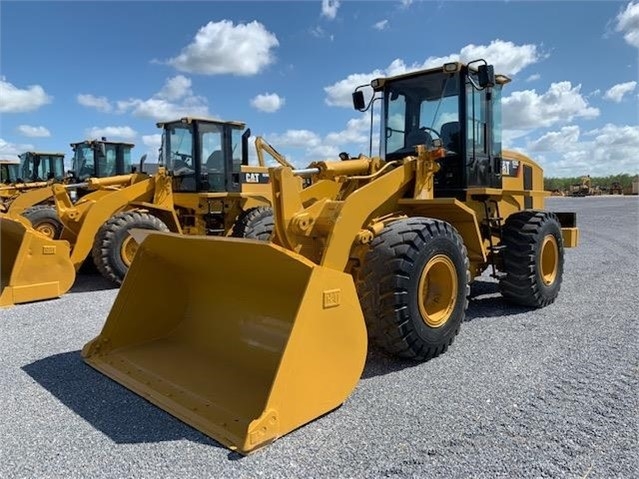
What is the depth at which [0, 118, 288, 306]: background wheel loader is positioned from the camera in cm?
787

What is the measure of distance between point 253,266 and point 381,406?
4.28ft

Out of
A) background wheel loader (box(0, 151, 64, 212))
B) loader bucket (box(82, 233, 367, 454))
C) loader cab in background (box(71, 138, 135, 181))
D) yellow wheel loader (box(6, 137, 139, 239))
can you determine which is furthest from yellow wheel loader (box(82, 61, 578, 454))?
background wheel loader (box(0, 151, 64, 212))

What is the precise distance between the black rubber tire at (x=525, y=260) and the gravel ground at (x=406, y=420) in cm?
70

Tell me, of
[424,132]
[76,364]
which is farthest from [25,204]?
[424,132]

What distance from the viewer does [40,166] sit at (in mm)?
16250

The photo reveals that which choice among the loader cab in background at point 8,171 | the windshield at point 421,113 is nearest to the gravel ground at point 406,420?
the windshield at point 421,113

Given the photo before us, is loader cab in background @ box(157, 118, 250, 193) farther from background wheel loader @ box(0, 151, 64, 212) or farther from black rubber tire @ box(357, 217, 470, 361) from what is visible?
background wheel loader @ box(0, 151, 64, 212)

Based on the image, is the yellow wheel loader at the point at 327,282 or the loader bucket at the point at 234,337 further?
the yellow wheel loader at the point at 327,282

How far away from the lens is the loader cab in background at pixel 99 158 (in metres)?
13.6

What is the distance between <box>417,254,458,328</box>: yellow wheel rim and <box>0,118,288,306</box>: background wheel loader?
497cm

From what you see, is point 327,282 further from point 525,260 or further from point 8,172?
point 8,172

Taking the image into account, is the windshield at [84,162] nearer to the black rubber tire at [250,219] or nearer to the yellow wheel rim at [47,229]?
the yellow wheel rim at [47,229]

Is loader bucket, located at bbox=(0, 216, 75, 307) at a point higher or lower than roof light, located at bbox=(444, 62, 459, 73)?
lower

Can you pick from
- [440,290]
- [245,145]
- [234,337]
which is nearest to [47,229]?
[245,145]
